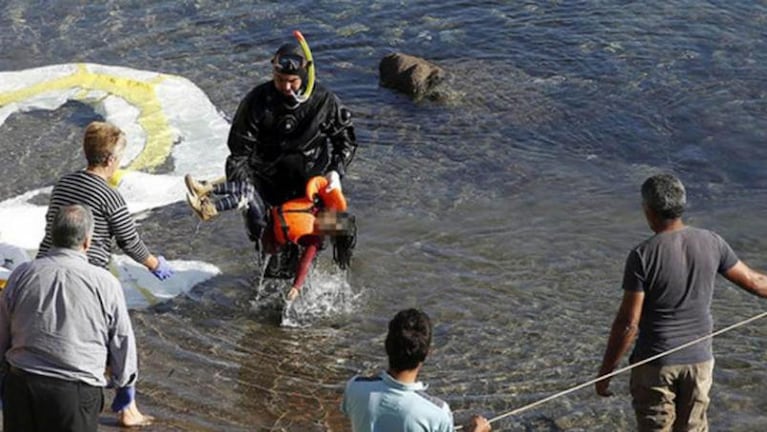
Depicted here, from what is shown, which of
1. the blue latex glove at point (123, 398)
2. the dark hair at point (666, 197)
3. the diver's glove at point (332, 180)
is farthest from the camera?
the diver's glove at point (332, 180)

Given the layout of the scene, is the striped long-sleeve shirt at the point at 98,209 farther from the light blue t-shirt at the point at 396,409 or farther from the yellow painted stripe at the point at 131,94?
the yellow painted stripe at the point at 131,94

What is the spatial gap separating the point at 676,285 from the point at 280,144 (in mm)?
3908

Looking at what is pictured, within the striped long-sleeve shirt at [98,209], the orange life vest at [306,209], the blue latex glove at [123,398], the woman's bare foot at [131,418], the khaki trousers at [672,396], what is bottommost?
the woman's bare foot at [131,418]

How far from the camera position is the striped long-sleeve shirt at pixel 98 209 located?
23.3 ft

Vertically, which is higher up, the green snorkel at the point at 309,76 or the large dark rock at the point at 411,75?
the green snorkel at the point at 309,76

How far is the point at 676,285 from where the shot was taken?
6152 millimetres

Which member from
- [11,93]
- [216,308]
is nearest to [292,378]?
[216,308]

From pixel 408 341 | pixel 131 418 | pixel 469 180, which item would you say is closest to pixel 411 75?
pixel 469 180

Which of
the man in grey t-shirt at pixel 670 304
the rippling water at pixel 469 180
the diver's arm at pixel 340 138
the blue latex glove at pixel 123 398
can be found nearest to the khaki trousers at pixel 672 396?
the man in grey t-shirt at pixel 670 304

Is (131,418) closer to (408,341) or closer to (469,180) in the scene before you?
(408,341)

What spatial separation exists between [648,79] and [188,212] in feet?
19.8

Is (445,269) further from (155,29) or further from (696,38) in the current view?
(155,29)

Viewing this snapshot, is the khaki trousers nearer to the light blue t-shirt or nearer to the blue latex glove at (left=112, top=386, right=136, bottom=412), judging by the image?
the light blue t-shirt

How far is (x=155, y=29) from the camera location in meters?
17.2
